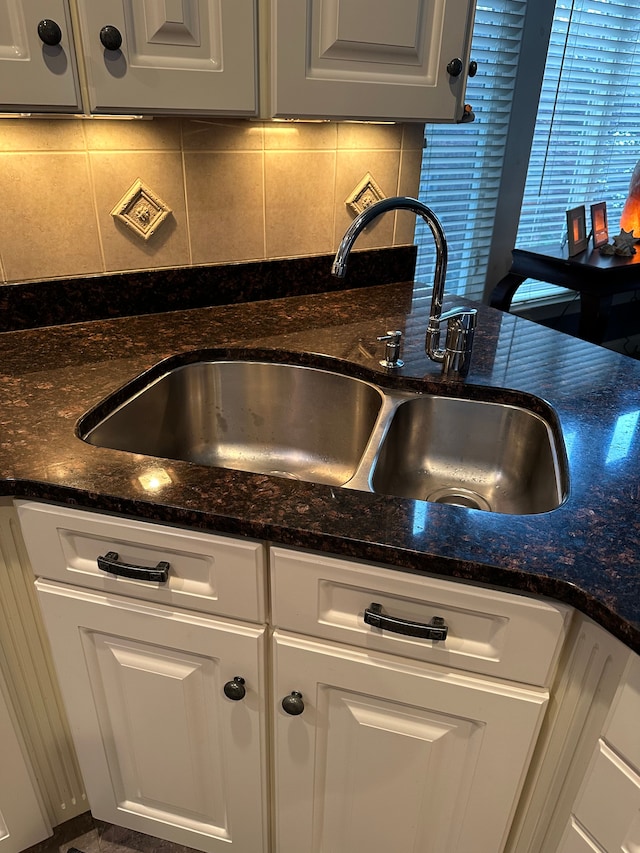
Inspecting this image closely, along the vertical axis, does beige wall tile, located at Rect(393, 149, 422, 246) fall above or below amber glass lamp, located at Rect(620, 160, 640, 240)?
above

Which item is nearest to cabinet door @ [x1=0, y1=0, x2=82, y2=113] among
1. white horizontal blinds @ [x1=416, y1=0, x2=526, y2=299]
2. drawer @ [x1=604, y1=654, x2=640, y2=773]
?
drawer @ [x1=604, y1=654, x2=640, y2=773]

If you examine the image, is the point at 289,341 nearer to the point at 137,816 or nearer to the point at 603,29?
the point at 137,816

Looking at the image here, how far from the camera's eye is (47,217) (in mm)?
1266

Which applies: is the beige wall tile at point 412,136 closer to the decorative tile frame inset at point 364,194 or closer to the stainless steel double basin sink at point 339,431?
the decorative tile frame inset at point 364,194

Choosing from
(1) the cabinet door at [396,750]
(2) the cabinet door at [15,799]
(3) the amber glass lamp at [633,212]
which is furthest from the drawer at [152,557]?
(3) the amber glass lamp at [633,212]

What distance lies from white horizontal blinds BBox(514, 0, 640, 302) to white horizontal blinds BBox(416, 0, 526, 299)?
203 millimetres

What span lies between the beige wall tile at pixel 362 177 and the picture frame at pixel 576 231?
3.67 feet

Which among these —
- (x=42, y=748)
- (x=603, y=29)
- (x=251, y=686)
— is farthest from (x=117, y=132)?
(x=603, y=29)

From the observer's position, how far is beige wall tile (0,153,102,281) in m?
1.21

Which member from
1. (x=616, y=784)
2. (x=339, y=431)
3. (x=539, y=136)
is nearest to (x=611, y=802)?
(x=616, y=784)

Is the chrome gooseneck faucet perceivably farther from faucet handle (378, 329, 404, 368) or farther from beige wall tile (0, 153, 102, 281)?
beige wall tile (0, 153, 102, 281)

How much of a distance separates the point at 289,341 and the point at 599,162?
7.54 feet

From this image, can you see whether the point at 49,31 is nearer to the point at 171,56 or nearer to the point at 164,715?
the point at 171,56

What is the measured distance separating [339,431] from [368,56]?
2.36 ft
